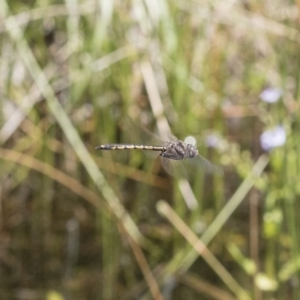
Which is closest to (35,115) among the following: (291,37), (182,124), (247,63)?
(182,124)

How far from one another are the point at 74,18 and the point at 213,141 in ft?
1.20

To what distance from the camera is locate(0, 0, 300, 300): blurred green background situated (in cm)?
88

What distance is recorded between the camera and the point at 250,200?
3.44 ft

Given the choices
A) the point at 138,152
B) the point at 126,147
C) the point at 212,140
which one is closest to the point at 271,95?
the point at 212,140

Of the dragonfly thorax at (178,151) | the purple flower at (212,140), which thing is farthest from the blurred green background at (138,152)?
the dragonfly thorax at (178,151)

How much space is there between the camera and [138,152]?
3.42ft

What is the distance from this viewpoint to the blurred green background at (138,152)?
0.88 meters

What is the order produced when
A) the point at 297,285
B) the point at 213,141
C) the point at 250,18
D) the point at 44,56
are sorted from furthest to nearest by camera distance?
the point at 44,56 → the point at 250,18 → the point at 213,141 → the point at 297,285

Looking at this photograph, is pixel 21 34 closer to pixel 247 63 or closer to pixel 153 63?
pixel 153 63

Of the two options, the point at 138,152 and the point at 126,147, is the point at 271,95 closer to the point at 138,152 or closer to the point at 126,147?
the point at 138,152

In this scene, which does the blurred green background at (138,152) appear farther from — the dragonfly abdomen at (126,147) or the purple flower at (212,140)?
the dragonfly abdomen at (126,147)

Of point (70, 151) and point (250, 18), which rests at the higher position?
point (250, 18)

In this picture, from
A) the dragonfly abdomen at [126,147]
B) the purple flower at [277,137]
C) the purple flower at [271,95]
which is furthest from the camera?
the purple flower at [271,95]

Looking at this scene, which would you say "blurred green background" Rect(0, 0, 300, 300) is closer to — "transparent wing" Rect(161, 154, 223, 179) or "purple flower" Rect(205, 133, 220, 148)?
"purple flower" Rect(205, 133, 220, 148)
